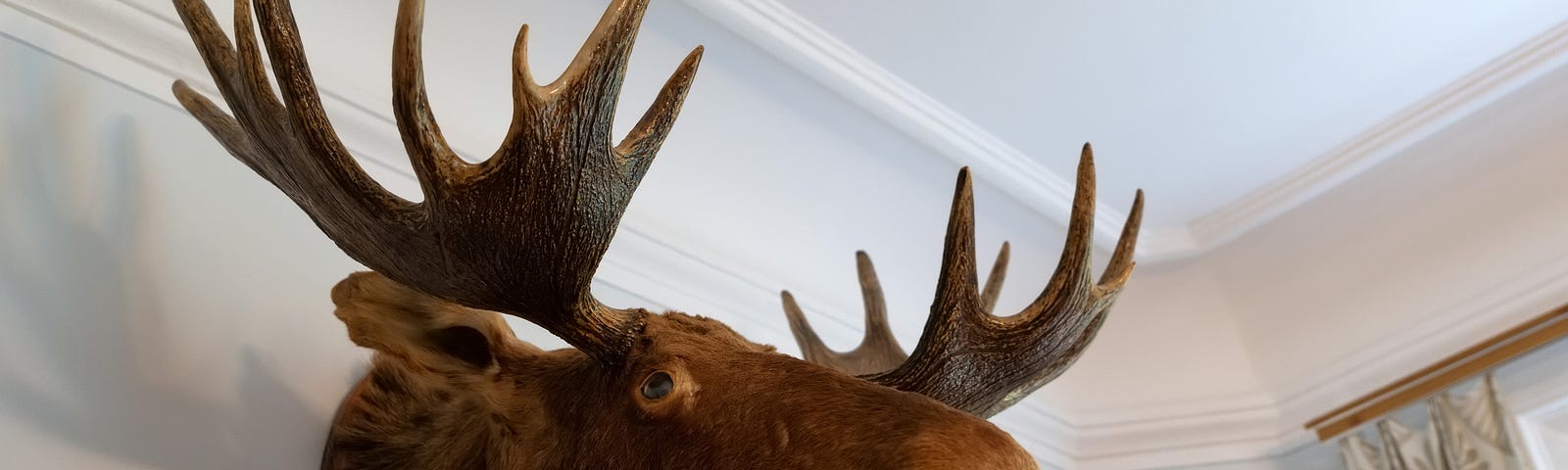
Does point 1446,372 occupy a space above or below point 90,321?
above

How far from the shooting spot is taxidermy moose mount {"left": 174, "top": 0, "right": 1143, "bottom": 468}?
2.84 ft

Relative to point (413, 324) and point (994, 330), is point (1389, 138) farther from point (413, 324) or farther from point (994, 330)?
point (413, 324)

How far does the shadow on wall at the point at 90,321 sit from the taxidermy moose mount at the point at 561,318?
12 cm

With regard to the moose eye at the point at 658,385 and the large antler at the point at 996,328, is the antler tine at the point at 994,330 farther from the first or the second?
the moose eye at the point at 658,385

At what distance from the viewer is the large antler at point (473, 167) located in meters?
0.86

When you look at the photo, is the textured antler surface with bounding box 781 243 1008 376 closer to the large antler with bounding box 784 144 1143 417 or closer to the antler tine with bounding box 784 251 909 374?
the antler tine with bounding box 784 251 909 374

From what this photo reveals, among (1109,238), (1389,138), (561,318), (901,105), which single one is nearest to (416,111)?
(561,318)

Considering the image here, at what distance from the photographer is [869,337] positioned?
153cm

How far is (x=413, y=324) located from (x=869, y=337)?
26.7 inches

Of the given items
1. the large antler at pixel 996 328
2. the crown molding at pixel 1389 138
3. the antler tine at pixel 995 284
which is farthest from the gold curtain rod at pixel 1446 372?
the large antler at pixel 996 328

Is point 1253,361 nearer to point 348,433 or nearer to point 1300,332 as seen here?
point 1300,332

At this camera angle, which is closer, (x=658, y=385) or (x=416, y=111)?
(x=416, y=111)

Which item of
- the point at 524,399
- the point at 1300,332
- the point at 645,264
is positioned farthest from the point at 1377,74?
the point at 524,399

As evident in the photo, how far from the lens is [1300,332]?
8.79 ft
